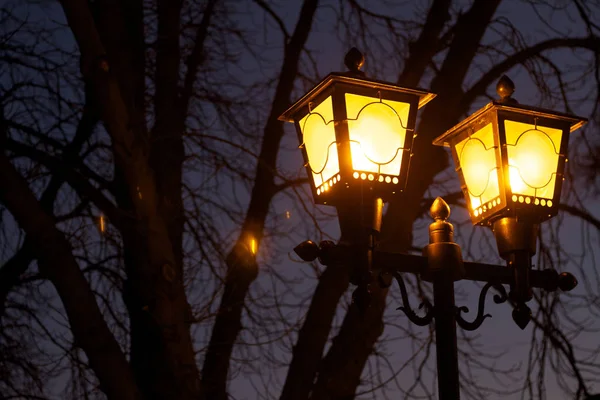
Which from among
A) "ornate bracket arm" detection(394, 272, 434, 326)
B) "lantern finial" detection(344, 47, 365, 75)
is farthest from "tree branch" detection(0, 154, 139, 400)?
"lantern finial" detection(344, 47, 365, 75)

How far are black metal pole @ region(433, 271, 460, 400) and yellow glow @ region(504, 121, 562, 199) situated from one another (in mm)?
499

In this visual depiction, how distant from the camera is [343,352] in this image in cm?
649

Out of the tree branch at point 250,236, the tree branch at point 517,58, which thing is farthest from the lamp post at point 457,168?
the tree branch at point 517,58

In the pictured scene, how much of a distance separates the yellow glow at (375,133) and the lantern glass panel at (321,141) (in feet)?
0.27

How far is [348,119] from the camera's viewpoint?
3713 mm

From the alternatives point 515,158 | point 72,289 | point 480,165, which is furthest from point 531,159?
point 72,289

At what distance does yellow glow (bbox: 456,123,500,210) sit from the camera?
13.4ft

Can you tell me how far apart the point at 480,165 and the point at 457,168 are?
0.21m

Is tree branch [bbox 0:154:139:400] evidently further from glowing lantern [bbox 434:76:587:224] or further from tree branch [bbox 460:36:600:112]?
tree branch [bbox 460:36:600:112]

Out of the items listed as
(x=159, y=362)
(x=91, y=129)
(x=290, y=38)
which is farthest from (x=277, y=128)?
(x=159, y=362)

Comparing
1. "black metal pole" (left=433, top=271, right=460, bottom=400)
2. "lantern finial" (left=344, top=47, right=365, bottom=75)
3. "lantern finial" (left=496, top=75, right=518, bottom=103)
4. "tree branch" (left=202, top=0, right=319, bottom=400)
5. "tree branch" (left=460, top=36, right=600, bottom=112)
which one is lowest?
"black metal pole" (left=433, top=271, right=460, bottom=400)

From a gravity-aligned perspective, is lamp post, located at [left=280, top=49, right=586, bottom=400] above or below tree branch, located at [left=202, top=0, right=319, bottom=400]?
below

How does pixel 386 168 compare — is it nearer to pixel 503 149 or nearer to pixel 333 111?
pixel 333 111

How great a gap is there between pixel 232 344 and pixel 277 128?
1745mm
